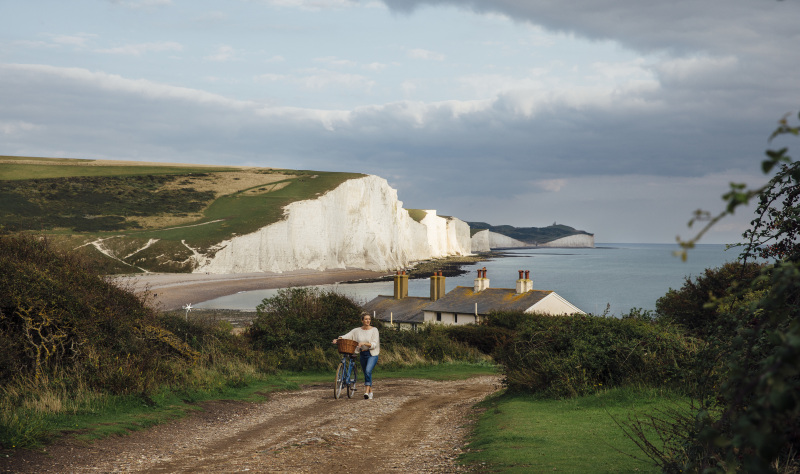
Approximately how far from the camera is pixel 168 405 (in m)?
Result: 13.3

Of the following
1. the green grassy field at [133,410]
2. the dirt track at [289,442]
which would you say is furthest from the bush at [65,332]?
the dirt track at [289,442]

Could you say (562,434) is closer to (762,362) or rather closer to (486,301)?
(762,362)

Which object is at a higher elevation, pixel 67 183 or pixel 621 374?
pixel 67 183

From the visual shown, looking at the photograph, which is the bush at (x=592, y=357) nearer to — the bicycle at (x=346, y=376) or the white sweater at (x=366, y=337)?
the white sweater at (x=366, y=337)

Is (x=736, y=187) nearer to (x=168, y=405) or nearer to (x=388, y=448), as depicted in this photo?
(x=388, y=448)

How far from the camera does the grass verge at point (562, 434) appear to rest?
329 inches

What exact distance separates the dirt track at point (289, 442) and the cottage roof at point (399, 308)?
87.4ft

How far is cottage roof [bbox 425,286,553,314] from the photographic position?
40.1m

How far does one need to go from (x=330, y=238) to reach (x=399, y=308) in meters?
72.6

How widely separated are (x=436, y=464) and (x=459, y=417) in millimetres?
4696

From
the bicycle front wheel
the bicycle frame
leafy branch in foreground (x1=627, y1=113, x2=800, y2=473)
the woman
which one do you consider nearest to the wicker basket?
the woman

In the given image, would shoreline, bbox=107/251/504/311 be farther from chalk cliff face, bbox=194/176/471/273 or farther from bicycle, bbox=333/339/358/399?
bicycle, bbox=333/339/358/399

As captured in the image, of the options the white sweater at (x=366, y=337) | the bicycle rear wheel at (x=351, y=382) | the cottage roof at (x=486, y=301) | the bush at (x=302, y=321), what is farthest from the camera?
the cottage roof at (x=486, y=301)

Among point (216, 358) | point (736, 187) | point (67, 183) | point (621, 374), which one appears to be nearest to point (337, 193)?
point (67, 183)
